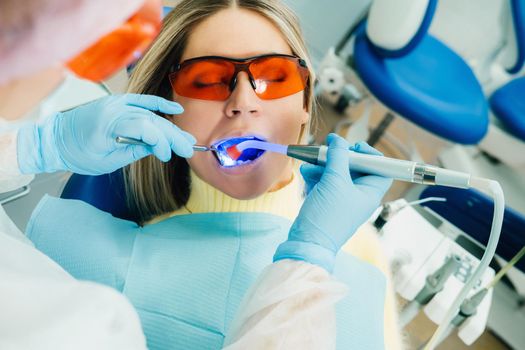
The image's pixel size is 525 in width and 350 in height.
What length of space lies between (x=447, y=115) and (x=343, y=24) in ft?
4.32

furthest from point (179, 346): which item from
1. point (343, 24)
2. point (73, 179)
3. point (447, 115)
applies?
point (343, 24)

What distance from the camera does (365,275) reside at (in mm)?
954

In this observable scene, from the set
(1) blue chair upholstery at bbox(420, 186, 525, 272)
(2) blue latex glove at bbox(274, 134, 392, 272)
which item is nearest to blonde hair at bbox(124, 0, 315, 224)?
(2) blue latex glove at bbox(274, 134, 392, 272)

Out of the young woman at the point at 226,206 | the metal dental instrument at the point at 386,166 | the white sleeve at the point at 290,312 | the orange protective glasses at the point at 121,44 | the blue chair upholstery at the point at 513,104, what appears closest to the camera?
the orange protective glasses at the point at 121,44

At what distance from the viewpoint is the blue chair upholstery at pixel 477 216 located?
116cm

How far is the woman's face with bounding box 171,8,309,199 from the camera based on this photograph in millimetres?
894

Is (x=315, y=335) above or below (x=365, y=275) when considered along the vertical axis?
above

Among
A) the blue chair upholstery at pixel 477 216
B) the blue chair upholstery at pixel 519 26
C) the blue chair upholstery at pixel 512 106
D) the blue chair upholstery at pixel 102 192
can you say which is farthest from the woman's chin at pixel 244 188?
the blue chair upholstery at pixel 512 106

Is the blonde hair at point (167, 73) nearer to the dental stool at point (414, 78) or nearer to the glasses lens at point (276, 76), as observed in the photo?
the glasses lens at point (276, 76)

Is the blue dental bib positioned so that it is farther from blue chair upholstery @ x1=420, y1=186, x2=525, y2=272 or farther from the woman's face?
blue chair upholstery @ x1=420, y1=186, x2=525, y2=272

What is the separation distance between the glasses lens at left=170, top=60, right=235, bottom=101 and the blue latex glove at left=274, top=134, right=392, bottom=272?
0.95 feet

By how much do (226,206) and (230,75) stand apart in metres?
0.34

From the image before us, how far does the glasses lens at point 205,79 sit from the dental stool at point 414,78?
3.52 feet

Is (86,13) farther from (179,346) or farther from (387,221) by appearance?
(387,221)
